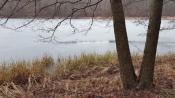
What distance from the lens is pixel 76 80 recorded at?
8.94m

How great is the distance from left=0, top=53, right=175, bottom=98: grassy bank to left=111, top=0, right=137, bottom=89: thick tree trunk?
0.23 meters

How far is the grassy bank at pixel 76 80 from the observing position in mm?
6816

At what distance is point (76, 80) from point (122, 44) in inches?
112

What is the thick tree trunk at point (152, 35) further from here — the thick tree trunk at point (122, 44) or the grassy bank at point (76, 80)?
the grassy bank at point (76, 80)

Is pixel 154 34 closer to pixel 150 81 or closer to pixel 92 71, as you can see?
pixel 150 81

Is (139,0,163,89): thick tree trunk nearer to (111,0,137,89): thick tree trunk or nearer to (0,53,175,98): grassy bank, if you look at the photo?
(111,0,137,89): thick tree trunk

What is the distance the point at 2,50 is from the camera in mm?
18531

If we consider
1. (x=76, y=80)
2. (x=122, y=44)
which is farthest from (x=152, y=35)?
(x=76, y=80)

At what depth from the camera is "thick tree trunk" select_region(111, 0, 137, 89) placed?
6.24 meters

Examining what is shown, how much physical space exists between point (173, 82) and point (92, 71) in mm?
3227

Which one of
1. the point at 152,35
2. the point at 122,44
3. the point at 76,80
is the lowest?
the point at 76,80

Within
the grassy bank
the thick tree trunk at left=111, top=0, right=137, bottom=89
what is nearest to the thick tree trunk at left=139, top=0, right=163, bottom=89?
the thick tree trunk at left=111, top=0, right=137, bottom=89

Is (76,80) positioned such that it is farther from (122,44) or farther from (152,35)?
(152,35)

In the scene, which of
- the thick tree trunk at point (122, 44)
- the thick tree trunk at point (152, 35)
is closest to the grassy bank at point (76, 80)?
the thick tree trunk at point (122, 44)
